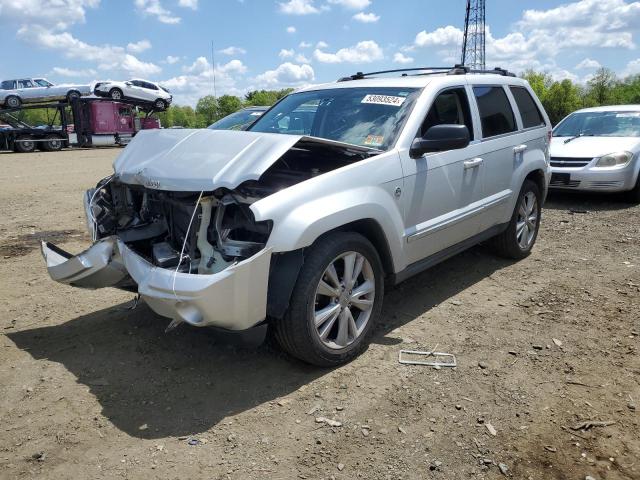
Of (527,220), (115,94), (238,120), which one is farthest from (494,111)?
(115,94)

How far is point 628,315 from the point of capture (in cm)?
439

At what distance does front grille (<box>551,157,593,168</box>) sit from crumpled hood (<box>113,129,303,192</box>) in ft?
22.9

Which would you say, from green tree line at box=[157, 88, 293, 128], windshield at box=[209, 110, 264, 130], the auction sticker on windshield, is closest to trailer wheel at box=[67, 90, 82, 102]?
windshield at box=[209, 110, 264, 130]

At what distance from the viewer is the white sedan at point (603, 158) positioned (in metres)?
8.62

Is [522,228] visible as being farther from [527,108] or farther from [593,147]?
[593,147]

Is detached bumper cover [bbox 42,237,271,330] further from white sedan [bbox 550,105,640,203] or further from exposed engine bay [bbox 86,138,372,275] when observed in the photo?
white sedan [bbox 550,105,640,203]

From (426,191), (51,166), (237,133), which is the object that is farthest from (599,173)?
(51,166)

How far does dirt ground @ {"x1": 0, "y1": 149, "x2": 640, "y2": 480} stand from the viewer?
8.74 ft

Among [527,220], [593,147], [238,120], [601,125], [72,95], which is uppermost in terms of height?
[72,95]

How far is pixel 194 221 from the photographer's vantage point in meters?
3.20

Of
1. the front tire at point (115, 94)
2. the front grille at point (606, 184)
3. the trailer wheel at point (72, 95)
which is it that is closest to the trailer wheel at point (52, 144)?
the trailer wheel at point (72, 95)

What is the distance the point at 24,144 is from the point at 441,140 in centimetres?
2573

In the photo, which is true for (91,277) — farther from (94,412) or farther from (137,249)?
(94,412)

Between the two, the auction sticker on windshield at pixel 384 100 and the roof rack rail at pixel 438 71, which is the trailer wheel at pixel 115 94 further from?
the auction sticker on windshield at pixel 384 100
